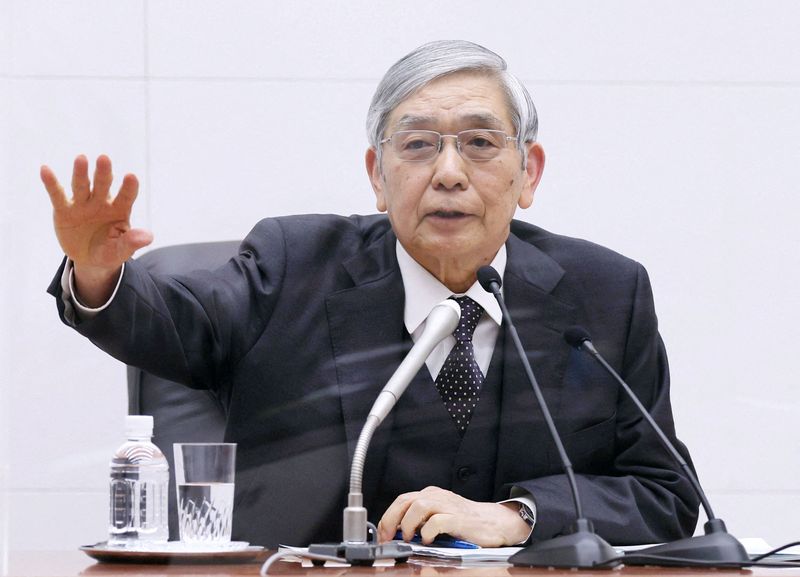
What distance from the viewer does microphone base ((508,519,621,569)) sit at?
109cm

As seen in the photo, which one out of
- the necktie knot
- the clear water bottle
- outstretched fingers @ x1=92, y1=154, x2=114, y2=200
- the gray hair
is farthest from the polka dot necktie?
outstretched fingers @ x1=92, y1=154, x2=114, y2=200

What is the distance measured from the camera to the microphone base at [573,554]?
1089 millimetres

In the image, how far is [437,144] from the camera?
185 centimetres

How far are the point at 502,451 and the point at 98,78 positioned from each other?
1037 millimetres

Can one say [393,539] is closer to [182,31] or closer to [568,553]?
[568,553]

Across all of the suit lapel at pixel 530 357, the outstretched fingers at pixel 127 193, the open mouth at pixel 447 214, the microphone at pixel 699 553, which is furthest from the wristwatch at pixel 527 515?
the outstretched fingers at pixel 127 193

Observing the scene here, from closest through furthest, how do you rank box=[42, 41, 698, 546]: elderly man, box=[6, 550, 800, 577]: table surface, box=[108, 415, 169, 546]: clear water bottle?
box=[6, 550, 800, 577]: table surface → box=[108, 415, 169, 546]: clear water bottle → box=[42, 41, 698, 546]: elderly man

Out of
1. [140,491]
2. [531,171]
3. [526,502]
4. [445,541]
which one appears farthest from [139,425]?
[531,171]

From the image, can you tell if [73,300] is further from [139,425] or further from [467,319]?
[467,319]

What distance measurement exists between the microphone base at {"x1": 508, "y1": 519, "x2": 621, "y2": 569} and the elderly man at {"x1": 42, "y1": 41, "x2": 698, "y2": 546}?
0.48 metres

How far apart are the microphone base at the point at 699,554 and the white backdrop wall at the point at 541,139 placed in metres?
0.99

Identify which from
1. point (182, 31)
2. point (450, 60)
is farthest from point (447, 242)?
point (182, 31)

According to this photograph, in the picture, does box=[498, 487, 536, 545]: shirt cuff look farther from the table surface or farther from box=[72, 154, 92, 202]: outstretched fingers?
box=[72, 154, 92, 202]: outstretched fingers

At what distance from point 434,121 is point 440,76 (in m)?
0.09
